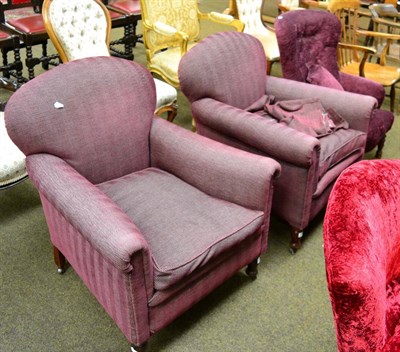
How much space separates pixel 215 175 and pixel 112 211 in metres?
0.50

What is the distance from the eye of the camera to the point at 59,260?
1850mm

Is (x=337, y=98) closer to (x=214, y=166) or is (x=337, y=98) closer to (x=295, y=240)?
(x=295, y=240)

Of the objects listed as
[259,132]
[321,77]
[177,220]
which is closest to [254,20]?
[321,77]

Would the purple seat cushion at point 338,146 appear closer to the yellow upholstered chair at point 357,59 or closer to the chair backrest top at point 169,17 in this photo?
the yellow upholstered chair at point 357,59

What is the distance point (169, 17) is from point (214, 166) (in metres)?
1.73

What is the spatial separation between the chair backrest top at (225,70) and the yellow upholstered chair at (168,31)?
625 millimetres

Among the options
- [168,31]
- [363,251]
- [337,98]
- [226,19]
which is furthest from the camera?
[226,19]

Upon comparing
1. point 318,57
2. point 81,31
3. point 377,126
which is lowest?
point 377,126

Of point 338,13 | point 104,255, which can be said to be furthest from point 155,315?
point 338,13

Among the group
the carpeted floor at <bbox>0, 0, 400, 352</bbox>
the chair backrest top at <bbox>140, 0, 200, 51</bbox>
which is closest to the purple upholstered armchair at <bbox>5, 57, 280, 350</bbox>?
the carpeted floor at <bbox>0, 0, 400, 352</bbox>

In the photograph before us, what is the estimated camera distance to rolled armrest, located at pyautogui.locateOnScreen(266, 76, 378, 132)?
2.27 m

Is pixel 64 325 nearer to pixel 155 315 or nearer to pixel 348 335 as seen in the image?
pixel 155 315

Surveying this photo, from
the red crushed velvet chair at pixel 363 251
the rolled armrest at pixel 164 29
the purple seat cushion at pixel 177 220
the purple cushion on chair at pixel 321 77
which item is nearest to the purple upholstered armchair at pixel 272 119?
the purple cushion on chair at pixel 321 77

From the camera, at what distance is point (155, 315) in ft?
4.73
